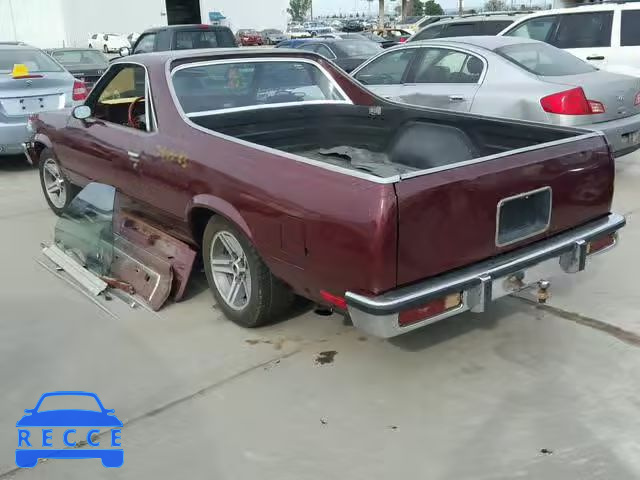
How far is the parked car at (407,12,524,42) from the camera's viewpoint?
1056 centimetres

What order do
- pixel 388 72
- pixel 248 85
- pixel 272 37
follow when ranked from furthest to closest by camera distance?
pixel 272 37
pixel 388 72
pixel 248 85

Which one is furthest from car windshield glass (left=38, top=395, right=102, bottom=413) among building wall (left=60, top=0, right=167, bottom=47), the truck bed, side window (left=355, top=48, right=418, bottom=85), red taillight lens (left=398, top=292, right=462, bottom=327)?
building wall (left=60, top=0, right=167, bottom=47)

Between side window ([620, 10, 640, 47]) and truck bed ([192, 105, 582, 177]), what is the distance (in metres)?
6.10

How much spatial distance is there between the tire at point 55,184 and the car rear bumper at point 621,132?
16.5 ft

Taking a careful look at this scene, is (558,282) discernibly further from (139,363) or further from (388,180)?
(139,363)

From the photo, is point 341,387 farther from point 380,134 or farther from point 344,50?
point 344,50

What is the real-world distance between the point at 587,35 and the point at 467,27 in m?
1.99

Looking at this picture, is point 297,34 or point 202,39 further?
point 297,34

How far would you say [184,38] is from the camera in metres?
12.6

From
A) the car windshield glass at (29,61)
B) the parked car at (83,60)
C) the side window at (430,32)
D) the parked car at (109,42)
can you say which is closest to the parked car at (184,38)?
the parked car at (83,60)

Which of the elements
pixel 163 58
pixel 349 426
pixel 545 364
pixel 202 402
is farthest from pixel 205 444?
pixel 163 58

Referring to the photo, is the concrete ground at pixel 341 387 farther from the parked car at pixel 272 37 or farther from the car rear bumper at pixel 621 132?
the parked car at pixel 272 37

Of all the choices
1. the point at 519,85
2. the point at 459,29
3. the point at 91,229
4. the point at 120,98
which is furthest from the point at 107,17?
the point at 91,229

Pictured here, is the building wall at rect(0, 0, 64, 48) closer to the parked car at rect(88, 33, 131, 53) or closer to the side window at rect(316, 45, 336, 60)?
the parked car at rect(88, 33, 131, 53)
